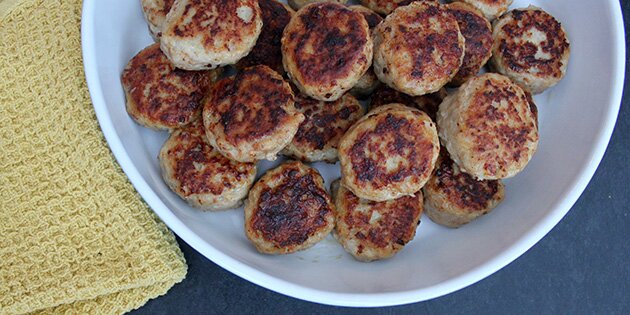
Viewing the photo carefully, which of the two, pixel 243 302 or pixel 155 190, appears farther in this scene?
pixel 243 302

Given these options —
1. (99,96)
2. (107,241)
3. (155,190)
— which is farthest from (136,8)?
(107,241)

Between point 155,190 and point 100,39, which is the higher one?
point 100,39

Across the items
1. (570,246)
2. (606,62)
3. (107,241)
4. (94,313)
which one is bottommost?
(570,246)

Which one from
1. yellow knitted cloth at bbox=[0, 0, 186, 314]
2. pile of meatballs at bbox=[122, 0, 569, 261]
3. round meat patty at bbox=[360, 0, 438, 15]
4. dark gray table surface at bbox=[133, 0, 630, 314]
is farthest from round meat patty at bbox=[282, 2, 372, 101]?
dark gray table surface at bbox=[133, 0, 630, 314]

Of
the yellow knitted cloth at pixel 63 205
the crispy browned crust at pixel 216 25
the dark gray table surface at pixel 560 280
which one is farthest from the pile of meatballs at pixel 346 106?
the dark gray table surface at pixel 560 280

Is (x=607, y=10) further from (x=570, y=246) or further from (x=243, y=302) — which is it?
(x=243, y=302)

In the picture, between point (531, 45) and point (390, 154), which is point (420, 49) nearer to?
point (390, 154)
